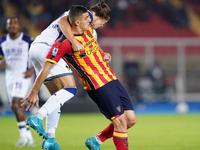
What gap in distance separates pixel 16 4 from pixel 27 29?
57.4 inches

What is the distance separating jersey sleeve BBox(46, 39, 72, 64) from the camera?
3.98 meters

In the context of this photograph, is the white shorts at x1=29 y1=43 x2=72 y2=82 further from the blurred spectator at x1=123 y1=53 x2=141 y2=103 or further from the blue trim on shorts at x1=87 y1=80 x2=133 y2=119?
the blurred spectator at x1=123 y1=53 x2=141 y2=103

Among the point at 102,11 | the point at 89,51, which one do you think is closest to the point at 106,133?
the point at 89,51

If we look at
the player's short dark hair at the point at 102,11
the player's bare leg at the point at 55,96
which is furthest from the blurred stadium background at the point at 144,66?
the player's short dark hair at the point at 102,11

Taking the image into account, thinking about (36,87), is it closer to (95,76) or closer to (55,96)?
(55,96)

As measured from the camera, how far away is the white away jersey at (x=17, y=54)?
20.5ft

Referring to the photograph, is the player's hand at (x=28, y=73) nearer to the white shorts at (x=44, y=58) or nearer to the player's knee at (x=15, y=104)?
the player's knee at (x=15, y=104)

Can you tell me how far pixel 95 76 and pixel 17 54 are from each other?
101 inches

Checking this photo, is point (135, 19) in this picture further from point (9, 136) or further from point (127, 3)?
point (9, 136)

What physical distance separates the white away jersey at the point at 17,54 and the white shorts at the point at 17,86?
0.11m

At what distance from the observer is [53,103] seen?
4.21 metres

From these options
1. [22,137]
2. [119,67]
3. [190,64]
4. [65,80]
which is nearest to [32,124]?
[65,80]

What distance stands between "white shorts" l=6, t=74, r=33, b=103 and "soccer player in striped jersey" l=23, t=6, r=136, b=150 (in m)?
1.94

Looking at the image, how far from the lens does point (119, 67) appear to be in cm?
1388
